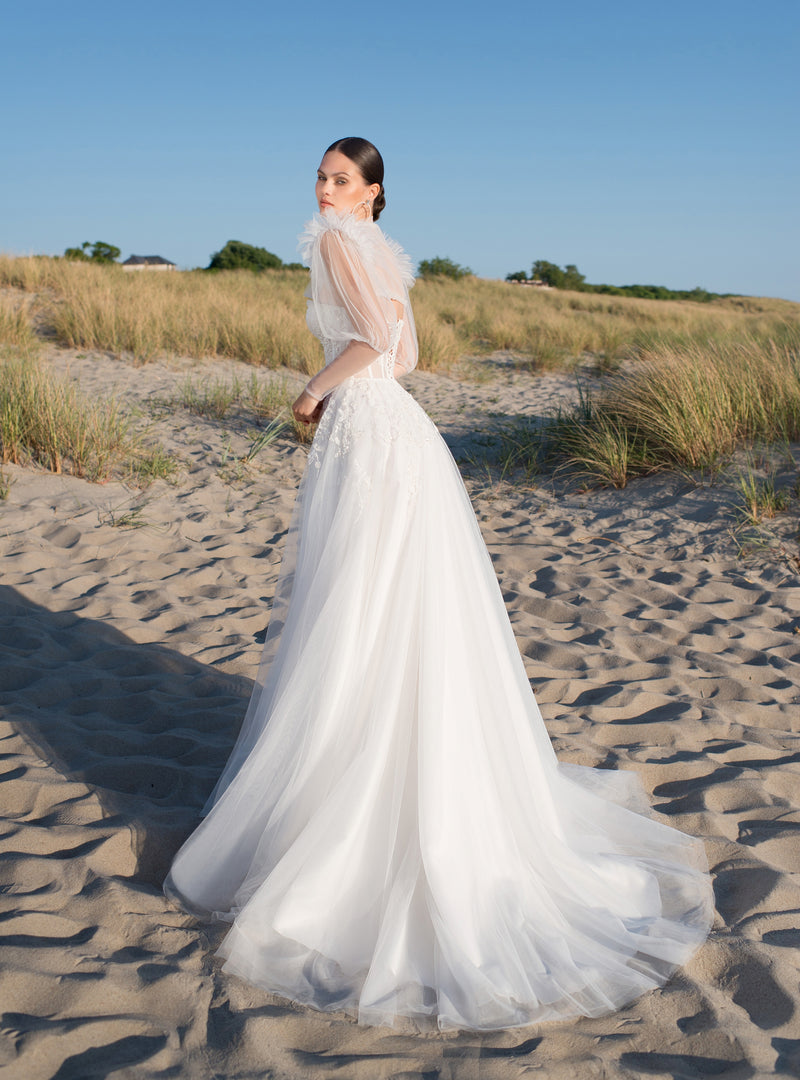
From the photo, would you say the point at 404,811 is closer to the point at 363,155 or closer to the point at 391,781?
the point at 391,781

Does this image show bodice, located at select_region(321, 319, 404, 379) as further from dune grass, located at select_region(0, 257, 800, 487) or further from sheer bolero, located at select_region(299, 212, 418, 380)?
dune grass, located at select_region(0, 257, 800, 487)

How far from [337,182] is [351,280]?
359 mm

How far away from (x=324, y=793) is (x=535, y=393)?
10.7 m

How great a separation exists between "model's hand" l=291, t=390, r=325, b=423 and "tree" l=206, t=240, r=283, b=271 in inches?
1153

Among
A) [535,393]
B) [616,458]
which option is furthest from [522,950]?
[535,393]

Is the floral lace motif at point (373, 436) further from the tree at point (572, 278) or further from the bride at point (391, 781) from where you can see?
the tree at point (572, 278)

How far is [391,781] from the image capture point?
226cm

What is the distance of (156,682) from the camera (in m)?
3.83

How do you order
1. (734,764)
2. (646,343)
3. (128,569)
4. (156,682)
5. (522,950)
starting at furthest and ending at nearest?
(646,343) < (128,569) < (156,682) < (734,764) < (522,950)

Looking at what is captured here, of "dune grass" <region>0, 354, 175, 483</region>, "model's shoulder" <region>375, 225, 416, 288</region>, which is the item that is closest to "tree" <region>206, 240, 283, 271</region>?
"dune grass" <region>0, 354, 175, 483</region>

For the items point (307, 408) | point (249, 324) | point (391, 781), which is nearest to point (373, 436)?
point (307, 408)

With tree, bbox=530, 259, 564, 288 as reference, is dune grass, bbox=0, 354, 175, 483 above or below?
below

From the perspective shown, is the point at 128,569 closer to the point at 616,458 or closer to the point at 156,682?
the point at 156,682

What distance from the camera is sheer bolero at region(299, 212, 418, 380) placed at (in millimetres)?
2303
